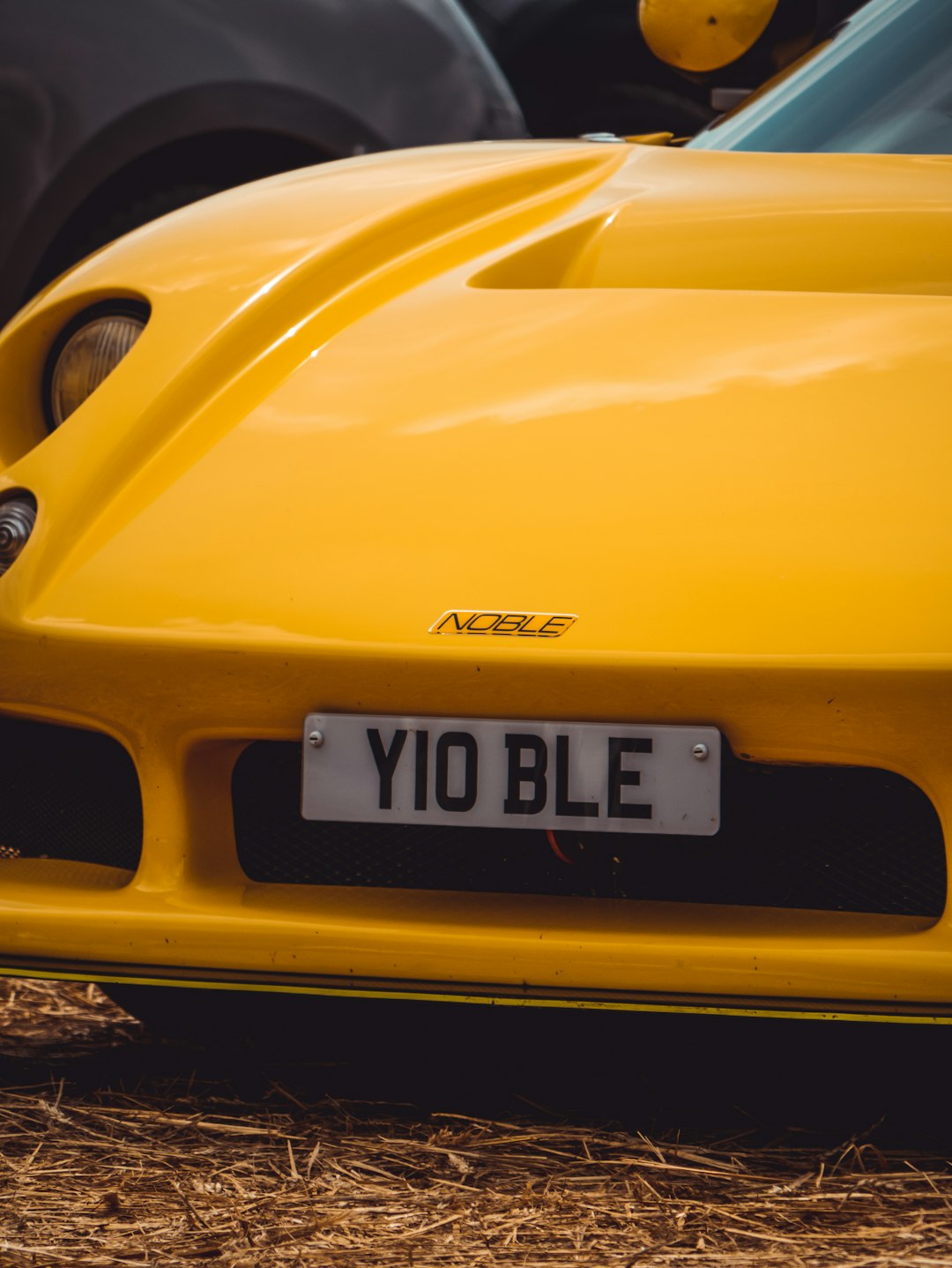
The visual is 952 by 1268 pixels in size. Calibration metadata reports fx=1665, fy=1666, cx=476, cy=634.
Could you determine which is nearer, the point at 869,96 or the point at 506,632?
the point at 506,632

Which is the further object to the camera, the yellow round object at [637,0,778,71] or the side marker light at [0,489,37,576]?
the yellow round object at [637,0,778,71]

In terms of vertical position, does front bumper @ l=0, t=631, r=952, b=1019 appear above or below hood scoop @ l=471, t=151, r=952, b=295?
below

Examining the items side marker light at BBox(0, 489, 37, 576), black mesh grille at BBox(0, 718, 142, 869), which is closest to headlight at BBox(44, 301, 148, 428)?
side marker light at BBox(0, 489, 37, 576)

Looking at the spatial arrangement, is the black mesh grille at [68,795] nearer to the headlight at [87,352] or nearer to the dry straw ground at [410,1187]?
the dry straw ground at [410,1187]

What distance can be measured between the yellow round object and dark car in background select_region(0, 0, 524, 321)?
119 cm

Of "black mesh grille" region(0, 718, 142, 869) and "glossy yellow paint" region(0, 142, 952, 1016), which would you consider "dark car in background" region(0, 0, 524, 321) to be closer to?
"glossy yellow paint" region(0, 142, 952, 1016)

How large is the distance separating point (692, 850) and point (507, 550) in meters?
0.32

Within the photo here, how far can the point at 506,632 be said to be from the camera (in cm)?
140

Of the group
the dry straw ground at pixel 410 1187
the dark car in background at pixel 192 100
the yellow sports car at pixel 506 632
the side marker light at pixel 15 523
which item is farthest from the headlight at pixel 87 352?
the dark car in background at pixel 192 100

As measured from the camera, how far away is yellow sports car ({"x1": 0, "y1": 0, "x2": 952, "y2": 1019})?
1390mm

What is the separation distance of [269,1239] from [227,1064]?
1.57 feet

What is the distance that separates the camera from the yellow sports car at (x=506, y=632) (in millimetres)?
1390

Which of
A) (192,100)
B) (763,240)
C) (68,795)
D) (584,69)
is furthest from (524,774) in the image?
(584,69)

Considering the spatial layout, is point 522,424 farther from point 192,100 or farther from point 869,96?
point 192,100
